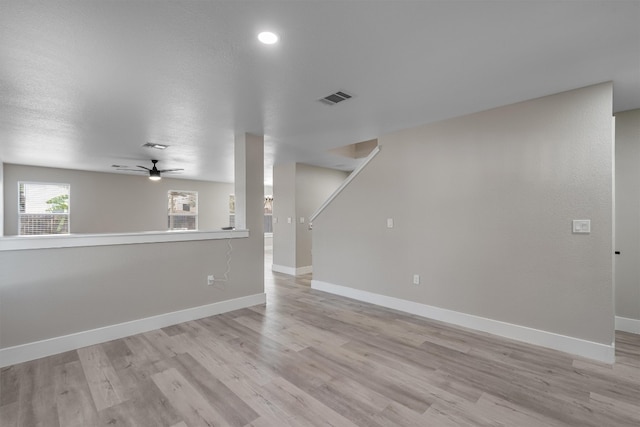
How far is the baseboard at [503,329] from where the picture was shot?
2.53 metres

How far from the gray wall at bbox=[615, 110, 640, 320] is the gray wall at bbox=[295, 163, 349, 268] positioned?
4.88 metres

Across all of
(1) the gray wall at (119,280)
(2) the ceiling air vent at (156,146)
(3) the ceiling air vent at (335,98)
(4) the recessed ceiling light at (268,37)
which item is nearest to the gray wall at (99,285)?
(1) the gray wall at (119,280)

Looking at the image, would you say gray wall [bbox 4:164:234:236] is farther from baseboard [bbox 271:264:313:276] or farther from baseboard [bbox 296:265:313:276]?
baseboard [bbox 296:265:313:276]

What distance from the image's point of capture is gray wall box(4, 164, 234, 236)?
617cm

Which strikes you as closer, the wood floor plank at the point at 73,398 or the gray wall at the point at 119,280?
the wood floor plank at the point at 73,398

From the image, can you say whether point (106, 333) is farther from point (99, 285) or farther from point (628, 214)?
point (628, 214)

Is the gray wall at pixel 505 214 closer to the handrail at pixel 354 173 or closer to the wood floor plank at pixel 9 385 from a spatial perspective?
the handrail at pixel 354 173

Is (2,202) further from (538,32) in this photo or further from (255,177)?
(538,32)

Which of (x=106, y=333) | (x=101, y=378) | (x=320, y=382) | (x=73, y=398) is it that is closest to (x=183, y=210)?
(x=106, y=333)

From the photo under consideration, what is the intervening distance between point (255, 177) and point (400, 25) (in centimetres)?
294

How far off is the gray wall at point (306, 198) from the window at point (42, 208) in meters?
5.63

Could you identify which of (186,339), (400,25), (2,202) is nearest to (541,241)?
(400,25)

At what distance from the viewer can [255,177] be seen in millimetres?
4238

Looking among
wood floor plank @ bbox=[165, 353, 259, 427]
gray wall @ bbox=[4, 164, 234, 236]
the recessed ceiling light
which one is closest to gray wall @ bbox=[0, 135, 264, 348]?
wood floor plank @ bbox=[165, 353, 259, 427]
